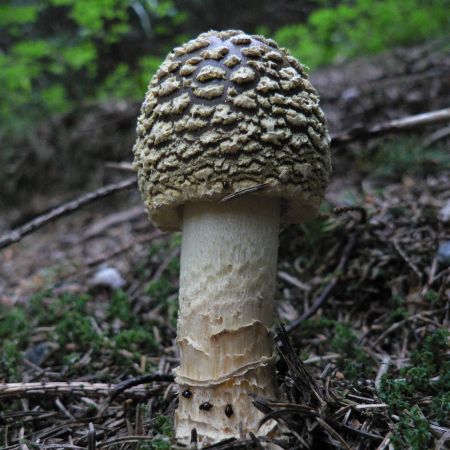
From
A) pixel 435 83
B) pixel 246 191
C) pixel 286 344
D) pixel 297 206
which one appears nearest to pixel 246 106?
pixel 246 191

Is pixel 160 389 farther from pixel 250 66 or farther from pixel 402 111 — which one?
pixel 402 111

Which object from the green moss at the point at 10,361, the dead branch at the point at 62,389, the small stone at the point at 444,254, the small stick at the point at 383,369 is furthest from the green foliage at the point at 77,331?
the small stone at the point at 444,254

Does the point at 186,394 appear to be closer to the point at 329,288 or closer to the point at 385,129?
the point at 329,288

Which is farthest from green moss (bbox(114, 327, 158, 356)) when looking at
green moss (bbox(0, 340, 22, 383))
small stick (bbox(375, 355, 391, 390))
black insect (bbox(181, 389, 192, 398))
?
small stick (bbox(375, 355, 391, 390))

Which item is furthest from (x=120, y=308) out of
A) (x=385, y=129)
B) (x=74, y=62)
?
(x=74, y=62)

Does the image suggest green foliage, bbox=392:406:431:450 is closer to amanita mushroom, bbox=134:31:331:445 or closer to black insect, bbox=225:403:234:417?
amanita mushroom, bbox=134:31:331:445

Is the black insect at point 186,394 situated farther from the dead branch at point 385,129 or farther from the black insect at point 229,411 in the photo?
the dead branch at point 385,129
